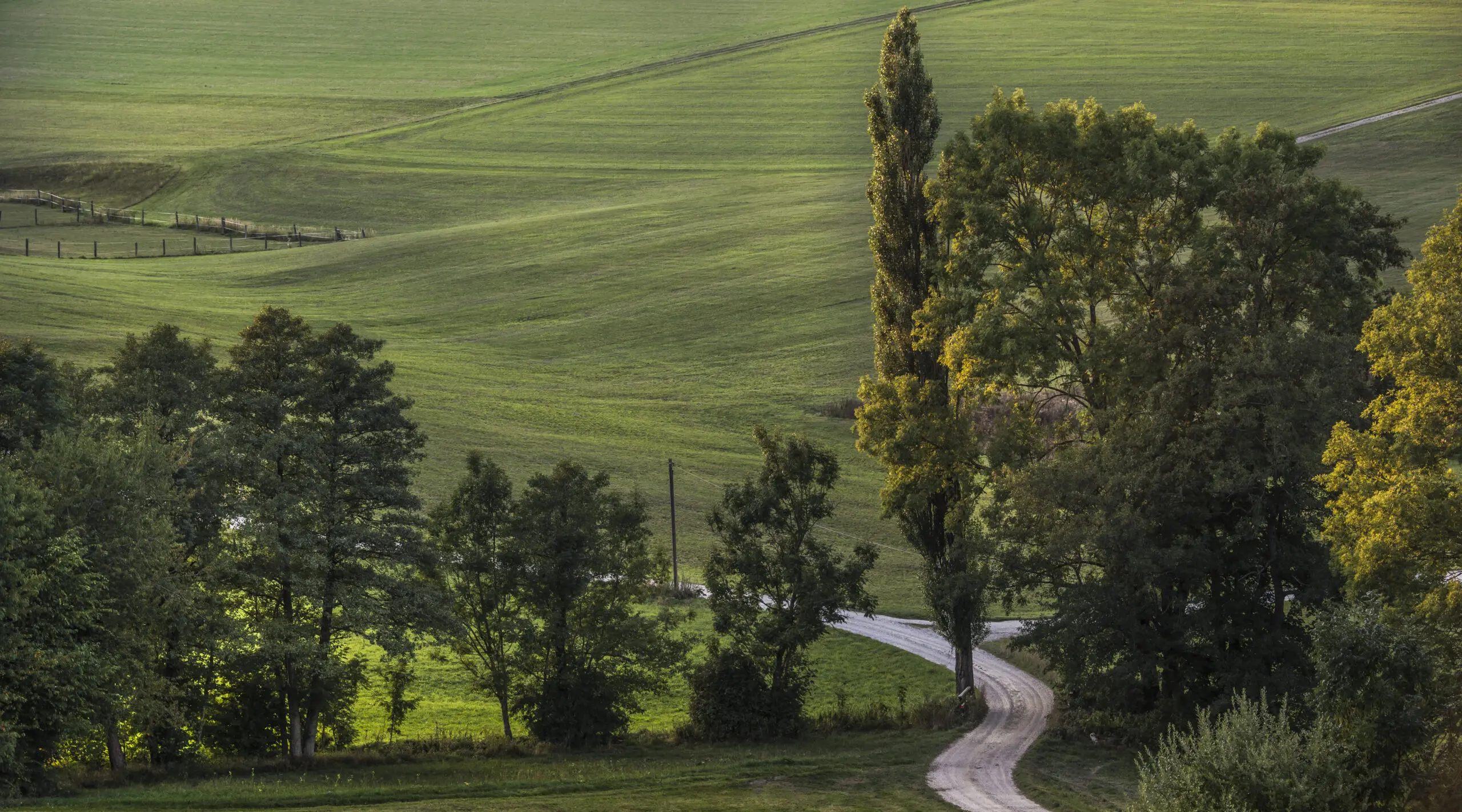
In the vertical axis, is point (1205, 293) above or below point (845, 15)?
below

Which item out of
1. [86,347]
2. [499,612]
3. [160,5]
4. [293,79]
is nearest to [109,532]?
[499,612]

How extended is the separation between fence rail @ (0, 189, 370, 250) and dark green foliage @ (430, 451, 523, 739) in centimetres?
7228

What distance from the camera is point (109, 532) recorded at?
28953 mm

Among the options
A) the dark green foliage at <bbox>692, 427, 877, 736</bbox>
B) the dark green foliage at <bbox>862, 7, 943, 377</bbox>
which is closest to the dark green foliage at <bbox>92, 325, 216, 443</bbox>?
the dark green foliage at <bbox>692, 427, 877, 736</bbox>

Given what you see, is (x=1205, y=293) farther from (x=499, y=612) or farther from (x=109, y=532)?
(x=109, y=532)

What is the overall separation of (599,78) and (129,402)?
4578 inches

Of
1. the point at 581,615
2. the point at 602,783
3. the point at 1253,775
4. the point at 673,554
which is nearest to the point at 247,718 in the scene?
the point at 581,615

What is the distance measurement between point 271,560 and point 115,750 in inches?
202

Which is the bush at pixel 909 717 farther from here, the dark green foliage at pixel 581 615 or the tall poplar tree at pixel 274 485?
the tall poplar tree at pixel 274 485

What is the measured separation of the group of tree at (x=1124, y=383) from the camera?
30.8 meters

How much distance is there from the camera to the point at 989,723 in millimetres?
34500

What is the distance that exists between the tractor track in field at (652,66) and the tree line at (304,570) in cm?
10342

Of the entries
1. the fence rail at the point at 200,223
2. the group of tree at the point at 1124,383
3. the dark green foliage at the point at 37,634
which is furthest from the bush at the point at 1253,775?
the fence rail at the point at 200,223

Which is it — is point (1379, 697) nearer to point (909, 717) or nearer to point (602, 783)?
point (602, 783)
